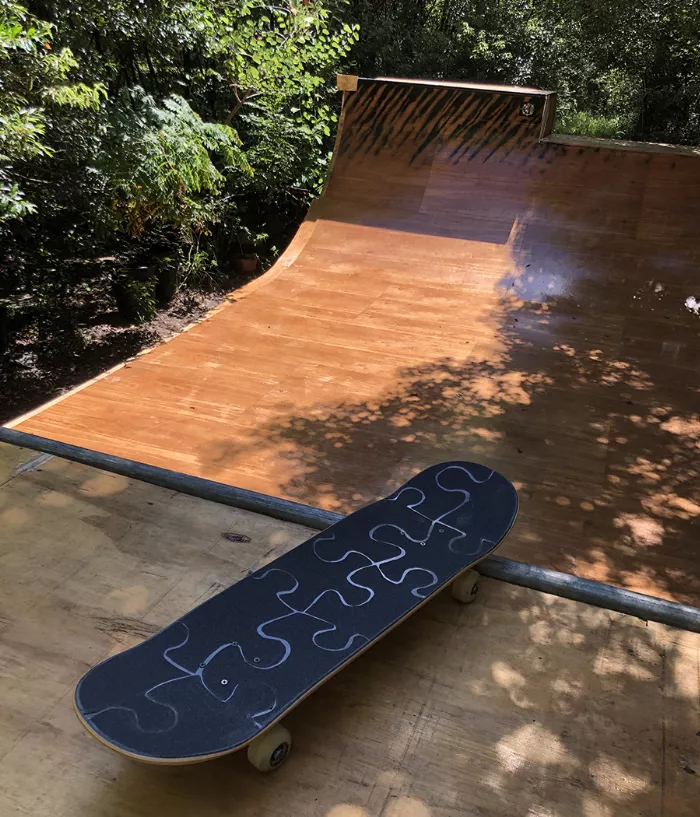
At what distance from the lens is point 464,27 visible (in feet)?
30.9

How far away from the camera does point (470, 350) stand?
420cm

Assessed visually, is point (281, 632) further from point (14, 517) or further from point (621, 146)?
point (621, 146)

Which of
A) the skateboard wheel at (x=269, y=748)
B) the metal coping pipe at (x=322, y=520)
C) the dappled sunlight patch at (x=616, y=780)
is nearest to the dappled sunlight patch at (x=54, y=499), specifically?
the metal coping pipe at (x=322, y=520)

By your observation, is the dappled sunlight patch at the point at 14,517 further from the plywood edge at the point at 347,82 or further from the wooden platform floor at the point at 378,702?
the plywood edge at the point at 347,82

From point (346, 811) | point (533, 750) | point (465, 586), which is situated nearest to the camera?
point (346, 811)

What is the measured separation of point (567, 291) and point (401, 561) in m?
3.81

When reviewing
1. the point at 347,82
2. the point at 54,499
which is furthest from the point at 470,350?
the point at 347,82

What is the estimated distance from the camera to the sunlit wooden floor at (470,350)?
2832 mm

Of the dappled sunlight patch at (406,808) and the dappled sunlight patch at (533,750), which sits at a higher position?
the dappled sunlight patch at (533,750)

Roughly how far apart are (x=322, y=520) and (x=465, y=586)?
52 centimetres

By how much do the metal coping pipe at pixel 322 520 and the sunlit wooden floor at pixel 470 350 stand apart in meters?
0.61

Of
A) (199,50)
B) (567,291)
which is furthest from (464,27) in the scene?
(567,291)

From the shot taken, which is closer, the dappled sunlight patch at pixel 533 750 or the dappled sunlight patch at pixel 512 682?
the dappled sunlight patch at pixel 533 750

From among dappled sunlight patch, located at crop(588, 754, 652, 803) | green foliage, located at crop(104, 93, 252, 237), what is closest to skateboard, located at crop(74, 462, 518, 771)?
dappled sunlight patch, located at crop(588, 754, 652, 803)
